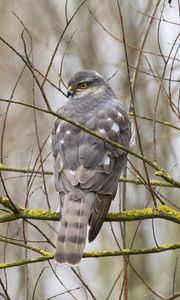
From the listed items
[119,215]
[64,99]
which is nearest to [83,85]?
[119,215]

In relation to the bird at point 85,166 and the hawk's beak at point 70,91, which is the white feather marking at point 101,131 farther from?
the hawk's beak at point 70,91

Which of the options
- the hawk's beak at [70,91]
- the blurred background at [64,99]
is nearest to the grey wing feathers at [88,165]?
the hawk's beak at [70,91]

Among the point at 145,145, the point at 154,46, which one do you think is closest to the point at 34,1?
the point at 154,46

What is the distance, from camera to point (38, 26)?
39.7 feet

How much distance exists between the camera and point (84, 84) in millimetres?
7328

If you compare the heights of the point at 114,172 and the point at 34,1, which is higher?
the point at 34,1

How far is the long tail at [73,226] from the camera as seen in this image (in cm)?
528

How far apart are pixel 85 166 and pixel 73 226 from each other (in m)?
0.65

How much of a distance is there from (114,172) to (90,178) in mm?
283

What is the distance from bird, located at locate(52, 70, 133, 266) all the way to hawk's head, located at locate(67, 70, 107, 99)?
0.68ft

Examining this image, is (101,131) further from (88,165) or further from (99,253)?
(99,253)

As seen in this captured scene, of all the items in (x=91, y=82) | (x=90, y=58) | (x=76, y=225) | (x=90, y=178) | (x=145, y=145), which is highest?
(x=90, y=58)

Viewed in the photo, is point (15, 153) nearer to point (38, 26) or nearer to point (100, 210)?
point (38, 26)

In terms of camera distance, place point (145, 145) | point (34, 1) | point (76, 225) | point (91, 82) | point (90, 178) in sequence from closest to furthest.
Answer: point (76, 225)
point (90, 178)
point (91, 82)
point (145, 145)
point (34, 1)
